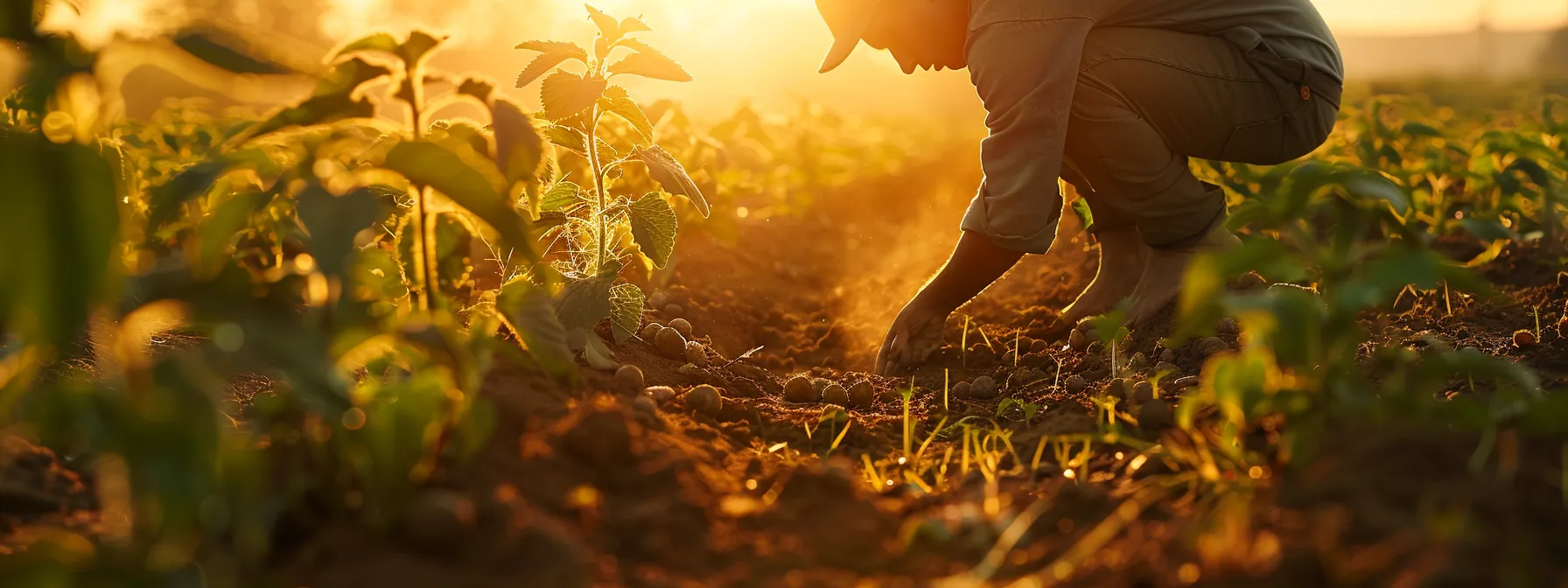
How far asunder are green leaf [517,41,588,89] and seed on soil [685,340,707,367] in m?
0.90

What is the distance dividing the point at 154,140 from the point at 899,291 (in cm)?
379

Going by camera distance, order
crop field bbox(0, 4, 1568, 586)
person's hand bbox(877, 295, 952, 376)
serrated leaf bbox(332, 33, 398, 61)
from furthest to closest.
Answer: person's hand bbox(877, 295, 952, 376) < serrated leaf bbox(332, 33, 398, 61) < crop field bbox(0, 4, 1568, 586)

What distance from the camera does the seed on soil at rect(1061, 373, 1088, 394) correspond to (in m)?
2.71

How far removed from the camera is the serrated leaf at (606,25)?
2.46 m

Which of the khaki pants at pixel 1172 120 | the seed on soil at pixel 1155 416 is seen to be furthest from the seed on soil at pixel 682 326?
the seed on soil at pixel 1155 416

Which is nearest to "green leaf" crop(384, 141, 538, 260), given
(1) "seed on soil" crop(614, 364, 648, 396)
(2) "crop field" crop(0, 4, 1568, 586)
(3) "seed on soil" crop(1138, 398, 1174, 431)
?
(2) "crop field" crop(0, 4, 1568, 586)

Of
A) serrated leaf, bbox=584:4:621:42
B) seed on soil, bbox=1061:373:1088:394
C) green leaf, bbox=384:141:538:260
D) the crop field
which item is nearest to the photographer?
the crop field

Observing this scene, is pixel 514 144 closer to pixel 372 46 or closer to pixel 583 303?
pixel 372 46

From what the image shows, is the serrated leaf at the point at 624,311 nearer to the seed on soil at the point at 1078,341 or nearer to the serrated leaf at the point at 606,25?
the serrated leaf at the point at 606,25

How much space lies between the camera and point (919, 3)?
3193mm

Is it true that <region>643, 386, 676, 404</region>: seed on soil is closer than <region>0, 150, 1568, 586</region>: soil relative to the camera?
No

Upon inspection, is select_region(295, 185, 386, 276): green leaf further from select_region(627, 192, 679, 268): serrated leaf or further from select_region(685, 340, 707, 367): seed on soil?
select_region(685, 340, 707, 367): seed on soil

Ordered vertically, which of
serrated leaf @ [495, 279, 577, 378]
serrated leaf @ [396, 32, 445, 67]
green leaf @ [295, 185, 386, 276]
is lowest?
serrated leaf @ [495, 279, 577, 378]

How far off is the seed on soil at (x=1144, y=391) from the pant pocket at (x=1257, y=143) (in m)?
1.32
